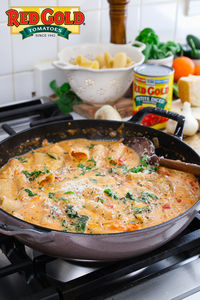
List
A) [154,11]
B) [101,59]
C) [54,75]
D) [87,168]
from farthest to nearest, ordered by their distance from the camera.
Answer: [154,11] → [54,75] → [101,59] → [87,168]

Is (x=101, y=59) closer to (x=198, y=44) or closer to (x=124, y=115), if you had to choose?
(x=124, y=115)

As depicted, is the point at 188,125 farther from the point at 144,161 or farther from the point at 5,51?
the point at 5,51

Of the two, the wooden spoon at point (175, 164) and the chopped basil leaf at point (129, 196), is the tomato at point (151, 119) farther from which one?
the chopped basil leaf at point (129, 196)

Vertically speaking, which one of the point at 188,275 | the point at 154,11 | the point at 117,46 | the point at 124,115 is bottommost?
the point at 188,275

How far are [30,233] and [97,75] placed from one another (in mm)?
884

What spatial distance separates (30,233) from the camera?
2.62 ft

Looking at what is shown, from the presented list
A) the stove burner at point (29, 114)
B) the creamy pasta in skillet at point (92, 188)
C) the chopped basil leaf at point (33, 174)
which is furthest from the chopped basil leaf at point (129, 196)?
the stove burner at point (29, 114)

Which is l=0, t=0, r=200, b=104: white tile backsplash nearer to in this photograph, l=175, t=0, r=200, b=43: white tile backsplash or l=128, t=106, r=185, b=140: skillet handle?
l=175, t=0, r=200, b=43: white tile backsplash

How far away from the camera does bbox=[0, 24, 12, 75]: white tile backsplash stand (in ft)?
5.26

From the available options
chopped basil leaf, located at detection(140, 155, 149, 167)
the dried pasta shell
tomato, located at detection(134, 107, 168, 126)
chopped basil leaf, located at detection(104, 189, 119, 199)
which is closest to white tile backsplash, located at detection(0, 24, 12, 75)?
the dried pasta shell

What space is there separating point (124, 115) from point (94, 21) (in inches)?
18.2

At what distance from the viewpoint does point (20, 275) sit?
0.93 m

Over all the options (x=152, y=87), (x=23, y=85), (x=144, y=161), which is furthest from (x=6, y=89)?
(x=144, y=161)

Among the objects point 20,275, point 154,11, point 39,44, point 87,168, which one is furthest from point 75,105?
point 20,275
